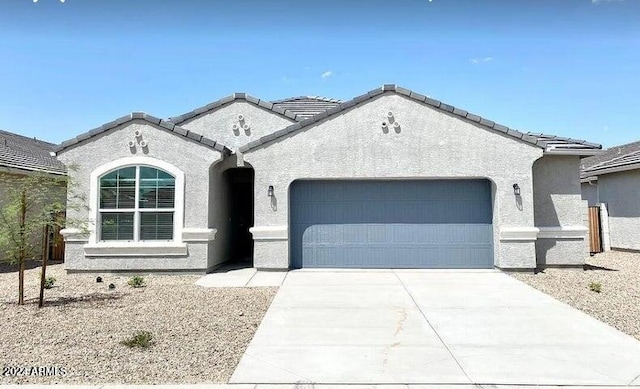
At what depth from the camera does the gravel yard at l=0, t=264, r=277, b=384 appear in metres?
4.67

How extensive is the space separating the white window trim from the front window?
10 centimetres

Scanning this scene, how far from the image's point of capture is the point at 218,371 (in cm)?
466

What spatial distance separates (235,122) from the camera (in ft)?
49.5

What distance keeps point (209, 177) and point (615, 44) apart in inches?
498

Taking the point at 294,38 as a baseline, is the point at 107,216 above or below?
below

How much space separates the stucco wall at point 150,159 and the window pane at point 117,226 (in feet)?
0.92

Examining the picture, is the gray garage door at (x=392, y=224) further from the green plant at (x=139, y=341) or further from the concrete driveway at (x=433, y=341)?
the green plant at (x=139, y=341)

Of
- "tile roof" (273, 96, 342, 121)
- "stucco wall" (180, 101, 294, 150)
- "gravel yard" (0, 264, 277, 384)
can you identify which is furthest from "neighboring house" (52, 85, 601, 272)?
"tile roof" (273, 96, 342, 121)

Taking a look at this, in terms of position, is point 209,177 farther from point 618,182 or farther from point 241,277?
point 618,182

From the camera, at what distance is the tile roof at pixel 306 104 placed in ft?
56.3

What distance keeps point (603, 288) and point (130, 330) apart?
10.1 metres

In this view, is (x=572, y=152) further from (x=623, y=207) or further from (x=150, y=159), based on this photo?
(x=150, y=159)

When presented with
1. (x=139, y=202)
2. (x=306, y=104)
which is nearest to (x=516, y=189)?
(x=306, y=104)

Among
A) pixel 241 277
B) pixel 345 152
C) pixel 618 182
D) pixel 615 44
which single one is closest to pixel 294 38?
pixel 345 152
